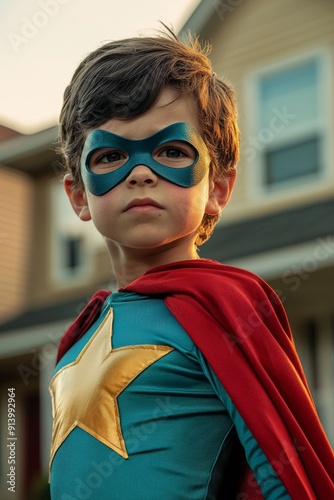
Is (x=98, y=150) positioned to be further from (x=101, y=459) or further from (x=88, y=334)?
(x=101, y=459)

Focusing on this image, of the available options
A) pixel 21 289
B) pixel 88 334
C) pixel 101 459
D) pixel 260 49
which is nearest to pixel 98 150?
pixel 88 334

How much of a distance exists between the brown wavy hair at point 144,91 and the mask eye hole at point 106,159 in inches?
3.1

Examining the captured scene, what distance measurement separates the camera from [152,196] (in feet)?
7.96

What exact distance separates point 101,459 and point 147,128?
Answer: 2.62 feet

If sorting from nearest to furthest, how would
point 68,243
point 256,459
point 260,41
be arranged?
point 256,459
point 260,41
point 68,243

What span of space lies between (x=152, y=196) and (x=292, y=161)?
923 centimetres

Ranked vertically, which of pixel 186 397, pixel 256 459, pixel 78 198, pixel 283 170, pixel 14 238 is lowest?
pixel 256 459

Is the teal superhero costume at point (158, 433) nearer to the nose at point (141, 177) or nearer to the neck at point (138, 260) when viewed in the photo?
the neck at point (138, 260)

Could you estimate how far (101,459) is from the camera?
2.32 meters

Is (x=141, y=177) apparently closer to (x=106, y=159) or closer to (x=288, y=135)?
(x=106, y=159)

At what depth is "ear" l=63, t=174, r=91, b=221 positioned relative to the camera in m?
2.72

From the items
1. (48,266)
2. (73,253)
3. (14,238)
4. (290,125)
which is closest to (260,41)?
(290,125)

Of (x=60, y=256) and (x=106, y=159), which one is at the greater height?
(x=60, y=256)

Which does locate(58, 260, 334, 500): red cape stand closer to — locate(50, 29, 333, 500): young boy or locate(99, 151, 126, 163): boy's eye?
locate(50, 29, 333, 500): young boy
